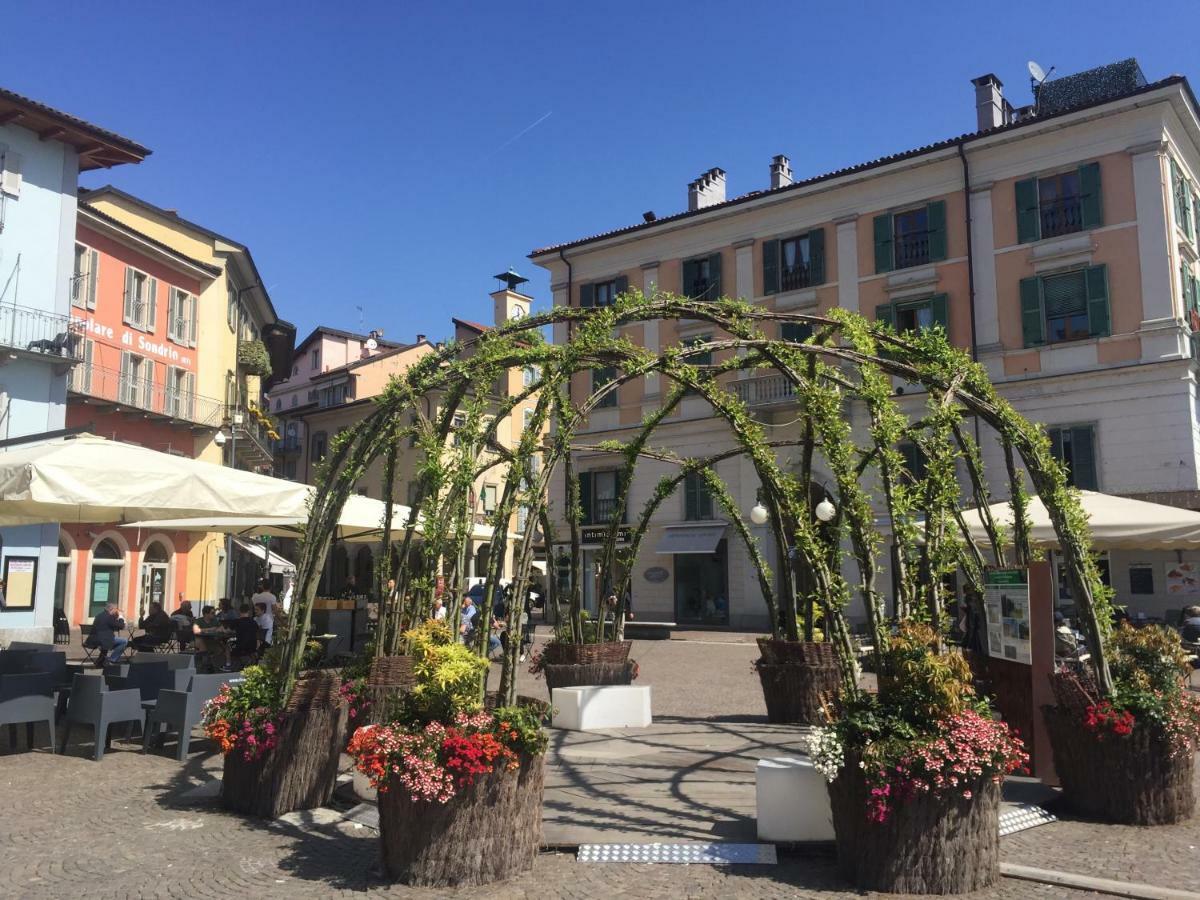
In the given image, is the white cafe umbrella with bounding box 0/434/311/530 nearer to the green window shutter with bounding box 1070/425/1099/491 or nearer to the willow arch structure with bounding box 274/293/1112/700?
the willow arch structure with bounding box 274/293/1112/700

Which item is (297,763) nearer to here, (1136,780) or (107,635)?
(1136,780)

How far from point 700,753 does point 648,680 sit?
23.4 feet

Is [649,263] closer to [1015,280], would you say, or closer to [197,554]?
[1015,280]

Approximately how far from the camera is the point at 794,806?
225 inches

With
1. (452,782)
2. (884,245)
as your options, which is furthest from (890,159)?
(452,782)

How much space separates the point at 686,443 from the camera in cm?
3062

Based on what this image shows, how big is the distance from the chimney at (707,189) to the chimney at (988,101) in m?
9.01

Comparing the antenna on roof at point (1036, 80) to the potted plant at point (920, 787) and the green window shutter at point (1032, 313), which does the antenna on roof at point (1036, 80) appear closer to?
the green window shutter at point (1032, 313)

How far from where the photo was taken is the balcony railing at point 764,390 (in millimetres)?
28141

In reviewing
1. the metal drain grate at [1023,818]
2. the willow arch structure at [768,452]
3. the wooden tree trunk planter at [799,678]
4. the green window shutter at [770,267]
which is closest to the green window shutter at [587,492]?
the green window shutter at [770,267]

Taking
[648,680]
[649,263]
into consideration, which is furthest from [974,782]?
[649,263]

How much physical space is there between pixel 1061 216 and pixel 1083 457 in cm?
639

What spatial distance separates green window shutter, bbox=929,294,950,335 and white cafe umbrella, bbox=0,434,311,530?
21.2 m

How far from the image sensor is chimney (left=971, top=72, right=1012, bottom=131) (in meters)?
28.8
